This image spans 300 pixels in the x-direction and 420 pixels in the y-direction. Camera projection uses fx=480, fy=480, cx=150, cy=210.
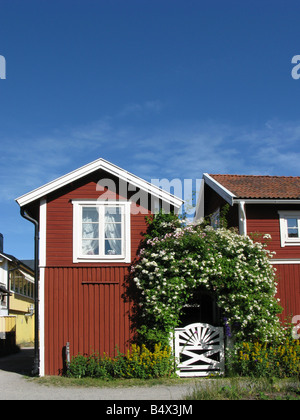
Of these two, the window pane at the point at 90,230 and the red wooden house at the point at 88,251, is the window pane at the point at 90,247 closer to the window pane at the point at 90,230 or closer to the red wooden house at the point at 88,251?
the red wooden house at the point at 88,251

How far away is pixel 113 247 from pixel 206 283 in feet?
9.94

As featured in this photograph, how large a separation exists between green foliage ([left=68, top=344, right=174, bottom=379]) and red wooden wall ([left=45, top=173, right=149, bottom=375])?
484mm

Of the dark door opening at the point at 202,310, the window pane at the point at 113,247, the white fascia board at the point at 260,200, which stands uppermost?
the white fascia board at the point at 260,200

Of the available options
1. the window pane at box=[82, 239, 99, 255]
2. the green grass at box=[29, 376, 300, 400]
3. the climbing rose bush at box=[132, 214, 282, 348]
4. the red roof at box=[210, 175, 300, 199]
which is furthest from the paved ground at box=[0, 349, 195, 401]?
the red roof at box=[210, 175, 300, 199]

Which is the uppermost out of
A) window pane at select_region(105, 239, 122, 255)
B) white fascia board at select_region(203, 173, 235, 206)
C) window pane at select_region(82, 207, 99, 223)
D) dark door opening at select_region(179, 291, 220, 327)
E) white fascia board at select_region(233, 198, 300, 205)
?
white fascia board at select_region(203, 173, 235, 206)

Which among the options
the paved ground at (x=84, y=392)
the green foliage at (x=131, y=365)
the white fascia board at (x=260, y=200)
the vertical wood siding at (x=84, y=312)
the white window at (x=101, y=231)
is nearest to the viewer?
the paved ground at (x=84, y=392)

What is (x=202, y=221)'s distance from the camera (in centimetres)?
1509

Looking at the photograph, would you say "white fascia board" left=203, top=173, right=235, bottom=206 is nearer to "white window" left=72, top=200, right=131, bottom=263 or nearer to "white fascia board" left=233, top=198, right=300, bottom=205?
"white fascia board" left=233, top=198, right=300, bottom=205

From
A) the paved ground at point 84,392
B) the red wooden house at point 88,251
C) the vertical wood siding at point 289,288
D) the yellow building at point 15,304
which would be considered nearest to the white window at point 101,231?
the red wooden house at point 88,251

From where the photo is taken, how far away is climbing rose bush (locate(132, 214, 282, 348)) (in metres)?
13.5

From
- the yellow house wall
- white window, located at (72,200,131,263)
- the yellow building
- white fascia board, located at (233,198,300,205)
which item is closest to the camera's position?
white window, located at (72,200,131,263)

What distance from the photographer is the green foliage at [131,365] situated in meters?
13.1

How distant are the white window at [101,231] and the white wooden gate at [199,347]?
2742 mm
